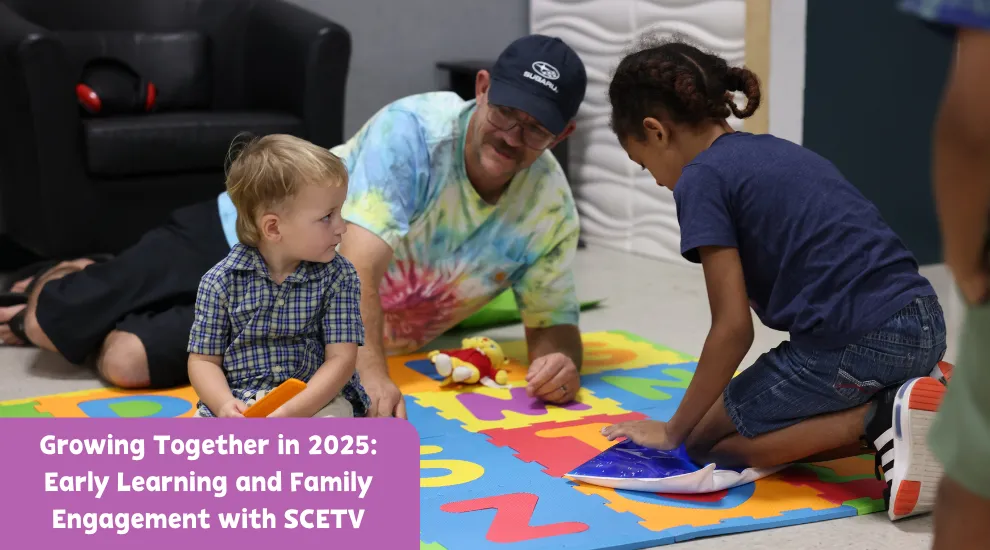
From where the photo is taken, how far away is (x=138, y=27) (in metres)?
3.78

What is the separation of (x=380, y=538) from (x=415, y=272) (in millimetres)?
1112

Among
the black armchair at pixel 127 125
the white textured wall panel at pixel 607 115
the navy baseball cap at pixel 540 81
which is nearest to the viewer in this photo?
the navy baseball cap at pixel 540 81

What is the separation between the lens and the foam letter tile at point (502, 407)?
6.68 ft

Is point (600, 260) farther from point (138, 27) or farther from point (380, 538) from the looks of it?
point (380, 538)

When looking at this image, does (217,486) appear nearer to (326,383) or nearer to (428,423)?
(326,383)

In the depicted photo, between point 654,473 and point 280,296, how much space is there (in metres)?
0.60

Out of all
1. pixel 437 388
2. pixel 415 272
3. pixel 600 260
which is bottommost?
pixel 600 260

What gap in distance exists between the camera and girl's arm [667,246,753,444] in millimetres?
1635

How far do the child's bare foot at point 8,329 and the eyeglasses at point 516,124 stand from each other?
1204mm

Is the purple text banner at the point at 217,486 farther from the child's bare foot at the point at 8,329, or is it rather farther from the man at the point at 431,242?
the child's bare foot at the point at 8,329

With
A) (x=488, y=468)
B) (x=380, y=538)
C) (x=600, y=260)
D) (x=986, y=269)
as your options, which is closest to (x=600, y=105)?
(x=600, y=260)

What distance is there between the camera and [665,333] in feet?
8.92

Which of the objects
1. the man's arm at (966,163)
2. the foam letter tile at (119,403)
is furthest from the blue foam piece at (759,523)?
the foam letter tile at (119,403)

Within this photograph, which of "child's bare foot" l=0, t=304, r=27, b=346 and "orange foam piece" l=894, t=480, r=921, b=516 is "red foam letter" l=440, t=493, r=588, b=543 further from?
"child's bare foot" l=0, t=304, r=27, b=346
